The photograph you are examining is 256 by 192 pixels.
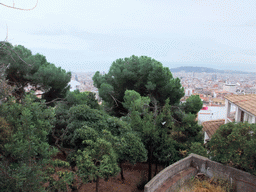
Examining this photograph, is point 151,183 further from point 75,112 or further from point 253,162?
point 75,112

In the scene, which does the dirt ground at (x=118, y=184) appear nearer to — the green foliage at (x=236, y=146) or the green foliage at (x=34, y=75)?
the green foliage at (x=236, y=146)

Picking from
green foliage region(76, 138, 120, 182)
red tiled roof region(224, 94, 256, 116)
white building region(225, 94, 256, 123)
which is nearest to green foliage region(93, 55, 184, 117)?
red tiled roof region(224, 94, 256, 116)

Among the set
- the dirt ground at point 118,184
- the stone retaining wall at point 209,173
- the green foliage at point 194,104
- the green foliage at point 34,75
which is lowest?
the dirt ground at point 118,184

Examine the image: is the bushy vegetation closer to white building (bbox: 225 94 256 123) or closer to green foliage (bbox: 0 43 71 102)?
green foliage (bbox: 0 43 71 102)

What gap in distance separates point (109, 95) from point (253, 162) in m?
9.03

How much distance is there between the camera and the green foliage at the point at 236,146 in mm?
4586

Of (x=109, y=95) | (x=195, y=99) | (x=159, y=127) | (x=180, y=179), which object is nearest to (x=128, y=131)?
(x=159, y=127)

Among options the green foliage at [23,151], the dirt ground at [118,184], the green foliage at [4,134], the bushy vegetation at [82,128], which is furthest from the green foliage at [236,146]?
the green foliage at [4,134]

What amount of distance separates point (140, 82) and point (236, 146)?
7.91 metres

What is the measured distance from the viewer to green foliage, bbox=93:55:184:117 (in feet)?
38.9

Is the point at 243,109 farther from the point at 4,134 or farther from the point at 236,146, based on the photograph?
the point at 4,134

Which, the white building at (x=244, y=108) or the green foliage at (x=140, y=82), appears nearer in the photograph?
the white building at (x=244, y=108)

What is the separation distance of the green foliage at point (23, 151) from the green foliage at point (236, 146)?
4.35m

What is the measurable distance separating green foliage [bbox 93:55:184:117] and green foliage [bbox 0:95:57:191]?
715cm
